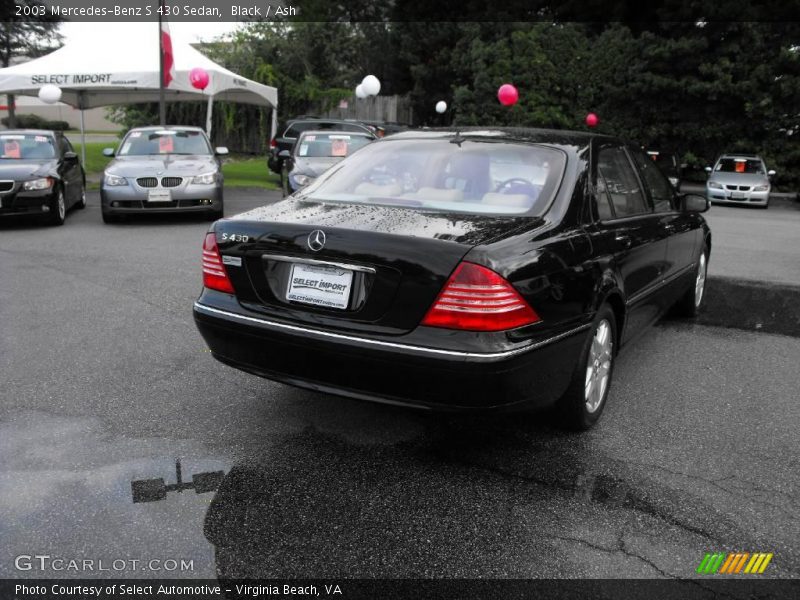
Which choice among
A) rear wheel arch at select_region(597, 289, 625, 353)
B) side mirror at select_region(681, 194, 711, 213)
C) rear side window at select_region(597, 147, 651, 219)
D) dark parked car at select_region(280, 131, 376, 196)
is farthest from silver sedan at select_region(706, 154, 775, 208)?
rear wheel arch at select_region(597, 289, 625, 353)

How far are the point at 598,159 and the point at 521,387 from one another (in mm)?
1563

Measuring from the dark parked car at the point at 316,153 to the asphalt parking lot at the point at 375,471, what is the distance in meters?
6.96

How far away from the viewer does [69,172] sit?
11.8 metres

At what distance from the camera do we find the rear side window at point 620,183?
404 cm

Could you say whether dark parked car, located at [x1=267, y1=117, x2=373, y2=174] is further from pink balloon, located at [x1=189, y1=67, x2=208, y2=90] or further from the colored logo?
the colored logo

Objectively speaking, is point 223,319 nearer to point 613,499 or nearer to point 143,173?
point 613,499

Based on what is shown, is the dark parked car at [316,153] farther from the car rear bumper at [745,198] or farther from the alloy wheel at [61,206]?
the car rear bumper at [745,198]

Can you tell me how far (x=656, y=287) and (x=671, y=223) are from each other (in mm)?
570

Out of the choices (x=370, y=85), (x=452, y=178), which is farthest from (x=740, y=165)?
(x=452, y=178)

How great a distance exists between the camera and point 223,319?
11.1ft

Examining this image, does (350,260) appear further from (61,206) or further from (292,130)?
(292,130)

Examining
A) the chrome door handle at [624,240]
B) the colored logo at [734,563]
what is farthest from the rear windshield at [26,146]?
the colored logo at [734,563]

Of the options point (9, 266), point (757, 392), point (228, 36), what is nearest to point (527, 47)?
point (228, 36)

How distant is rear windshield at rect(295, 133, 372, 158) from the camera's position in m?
12.7
